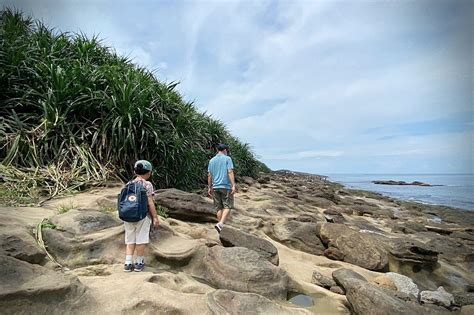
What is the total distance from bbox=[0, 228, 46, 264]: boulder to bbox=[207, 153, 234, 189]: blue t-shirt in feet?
9.17

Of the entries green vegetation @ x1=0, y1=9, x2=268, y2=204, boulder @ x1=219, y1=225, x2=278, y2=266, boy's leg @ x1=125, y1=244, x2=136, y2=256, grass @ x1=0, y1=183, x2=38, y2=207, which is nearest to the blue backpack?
boy's leg @ x1=125, y1=244, x2=136, y2=256

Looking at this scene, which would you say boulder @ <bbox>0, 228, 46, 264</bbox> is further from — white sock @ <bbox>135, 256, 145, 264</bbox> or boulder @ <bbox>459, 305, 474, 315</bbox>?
boulder @ <bbox>459, 305, 474, 315</bbox>

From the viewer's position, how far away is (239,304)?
2.07m

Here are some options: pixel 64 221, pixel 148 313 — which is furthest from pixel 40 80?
pixel 148 313

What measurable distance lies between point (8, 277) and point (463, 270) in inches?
235

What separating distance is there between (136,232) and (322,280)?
189 centimetres

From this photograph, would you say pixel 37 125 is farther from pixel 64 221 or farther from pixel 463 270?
pixel 463 270

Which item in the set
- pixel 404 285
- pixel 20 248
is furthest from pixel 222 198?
pixel 20 248

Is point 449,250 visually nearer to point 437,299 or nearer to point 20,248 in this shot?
point 437,299

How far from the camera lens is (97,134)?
5344mm

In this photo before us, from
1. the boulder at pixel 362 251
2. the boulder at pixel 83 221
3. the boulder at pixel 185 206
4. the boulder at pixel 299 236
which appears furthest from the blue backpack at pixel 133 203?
the boulder at pixel 362 251

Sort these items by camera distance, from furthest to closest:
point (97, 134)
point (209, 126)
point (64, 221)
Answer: point (209, 126), point (97, 134), point (64, 221)

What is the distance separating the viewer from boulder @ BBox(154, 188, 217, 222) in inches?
168

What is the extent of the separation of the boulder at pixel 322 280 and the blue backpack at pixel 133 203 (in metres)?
1.84
